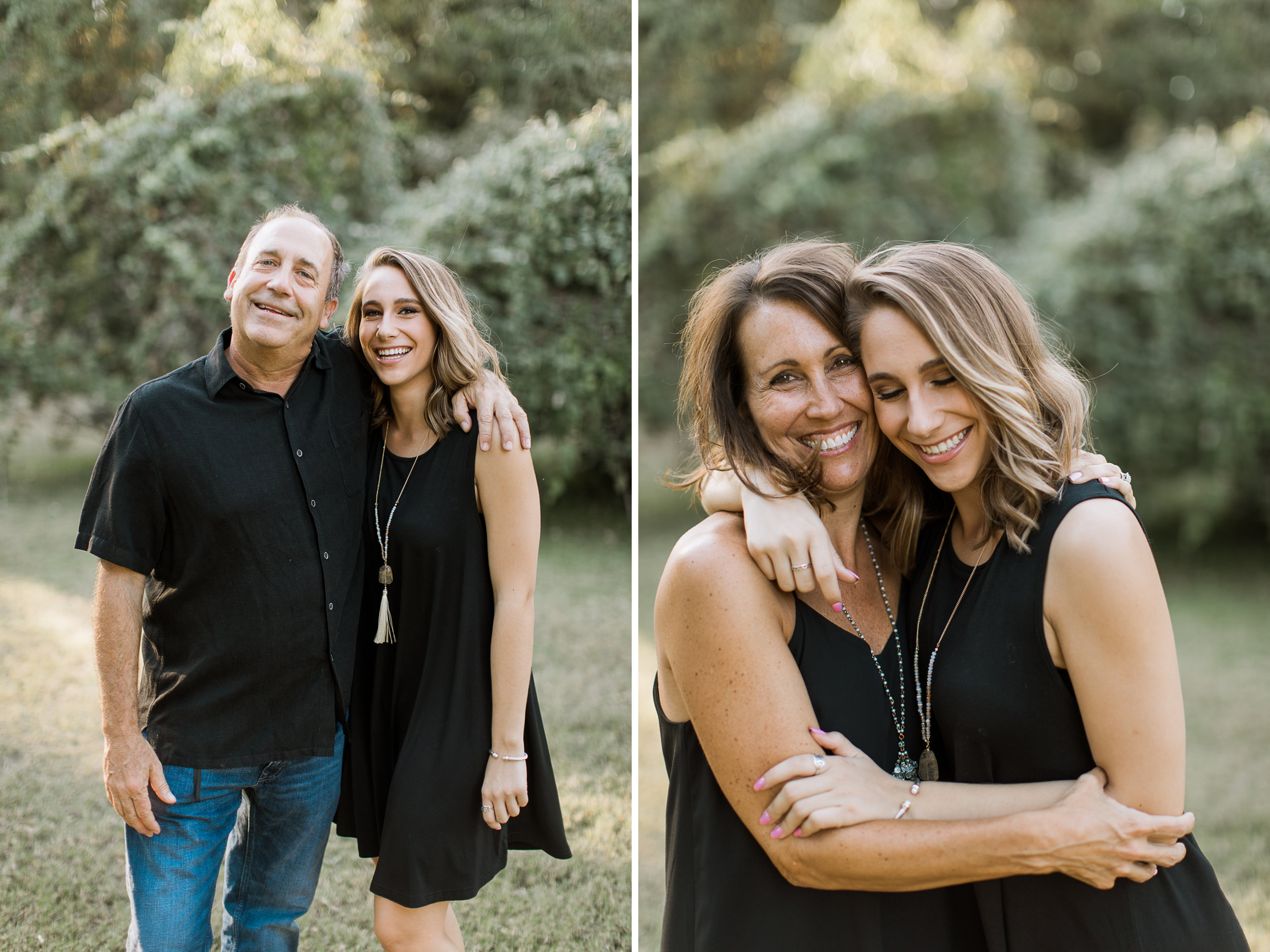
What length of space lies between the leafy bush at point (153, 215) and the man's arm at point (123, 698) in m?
5.67

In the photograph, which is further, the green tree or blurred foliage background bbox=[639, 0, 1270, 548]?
the green tree

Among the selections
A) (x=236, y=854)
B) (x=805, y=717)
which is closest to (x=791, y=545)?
(x=805, y=717)

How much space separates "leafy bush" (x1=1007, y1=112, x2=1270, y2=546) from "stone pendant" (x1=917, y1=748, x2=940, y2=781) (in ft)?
22.2

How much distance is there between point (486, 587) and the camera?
2.27m

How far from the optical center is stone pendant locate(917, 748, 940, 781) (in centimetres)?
180

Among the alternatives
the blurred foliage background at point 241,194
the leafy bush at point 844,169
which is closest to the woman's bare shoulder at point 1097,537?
the blurred foliage background at point 241,194

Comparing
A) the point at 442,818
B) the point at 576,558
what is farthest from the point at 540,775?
the point at 576,558

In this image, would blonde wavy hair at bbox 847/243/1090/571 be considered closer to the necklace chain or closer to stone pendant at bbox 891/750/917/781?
stone pendant at bbox 891/750/917/781

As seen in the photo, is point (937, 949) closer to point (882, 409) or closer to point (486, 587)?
point (882, 409)

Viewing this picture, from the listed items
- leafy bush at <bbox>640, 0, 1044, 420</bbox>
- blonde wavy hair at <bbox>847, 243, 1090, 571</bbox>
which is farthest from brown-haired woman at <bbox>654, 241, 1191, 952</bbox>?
leafy bush at <bbox>640, 0, 1044, 420</bbox>

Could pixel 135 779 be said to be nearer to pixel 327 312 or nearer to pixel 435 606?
pixel 435 606

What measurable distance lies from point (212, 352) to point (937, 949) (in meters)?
1.99

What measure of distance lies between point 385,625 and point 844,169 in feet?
28.4

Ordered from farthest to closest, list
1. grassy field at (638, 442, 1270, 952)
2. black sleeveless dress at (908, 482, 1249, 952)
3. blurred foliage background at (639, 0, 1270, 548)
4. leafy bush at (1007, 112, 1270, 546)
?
1. blurred foliage background at (639, 0, 1270, 548)
2. leafy bush at (1007, 112, 1270, 546)
3. grassy field at (638, 442, 1270, 952)
4. black sleeveless dress at (908, 482, 1249, 952)
